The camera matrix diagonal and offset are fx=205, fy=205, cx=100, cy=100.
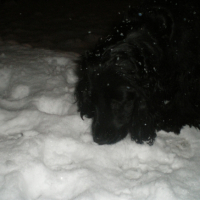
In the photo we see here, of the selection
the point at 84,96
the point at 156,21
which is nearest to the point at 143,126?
the point at 84,96

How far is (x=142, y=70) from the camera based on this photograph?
66.2 inches

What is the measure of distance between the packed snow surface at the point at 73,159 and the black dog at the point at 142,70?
14cm

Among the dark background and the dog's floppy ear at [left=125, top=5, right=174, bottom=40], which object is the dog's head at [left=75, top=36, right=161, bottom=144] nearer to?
the dog's floppy ear at [left=125, top=5, right=174, bottom=40]

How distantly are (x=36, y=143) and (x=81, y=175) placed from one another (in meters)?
0.48

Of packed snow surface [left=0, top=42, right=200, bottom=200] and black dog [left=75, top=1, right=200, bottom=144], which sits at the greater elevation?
black dog [left=75, top=1, right=200, bottom=144]

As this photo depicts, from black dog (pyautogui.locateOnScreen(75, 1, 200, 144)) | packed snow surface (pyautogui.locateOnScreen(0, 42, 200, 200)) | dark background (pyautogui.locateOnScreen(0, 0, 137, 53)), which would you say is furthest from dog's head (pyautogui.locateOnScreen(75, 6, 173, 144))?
dark background (pyautogui.locateOnScreen(0, 0, 137, 53))

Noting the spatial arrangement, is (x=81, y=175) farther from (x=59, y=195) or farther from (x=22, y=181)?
(x=22, y=181)

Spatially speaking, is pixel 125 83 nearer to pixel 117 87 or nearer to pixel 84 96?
pixel 117 87

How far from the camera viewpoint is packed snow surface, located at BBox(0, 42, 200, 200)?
136 centimetres

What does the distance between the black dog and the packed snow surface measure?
0.47 feet

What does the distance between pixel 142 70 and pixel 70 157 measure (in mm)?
916

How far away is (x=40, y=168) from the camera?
149 cm

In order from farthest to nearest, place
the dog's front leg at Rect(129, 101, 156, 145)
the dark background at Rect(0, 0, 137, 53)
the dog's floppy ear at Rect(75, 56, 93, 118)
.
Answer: the dark background at Rect(0, 0, 137, 53), the dog's floppy ear at Rect(75, 56, 93, 118), the dog's front leg at Rect(129, 101, 156, 145)

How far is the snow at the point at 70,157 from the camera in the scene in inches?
53.8
